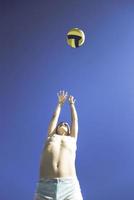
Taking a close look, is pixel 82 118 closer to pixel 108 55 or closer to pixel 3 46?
pixel 108 55

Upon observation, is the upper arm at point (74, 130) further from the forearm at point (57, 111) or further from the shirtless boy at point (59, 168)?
the forearm at point (57, 111)

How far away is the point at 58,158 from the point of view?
9.53ft

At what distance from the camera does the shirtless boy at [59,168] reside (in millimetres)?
2781

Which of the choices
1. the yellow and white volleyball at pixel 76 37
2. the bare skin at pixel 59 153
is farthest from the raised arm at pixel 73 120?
the yellow and white volleyball at pixel 76 37

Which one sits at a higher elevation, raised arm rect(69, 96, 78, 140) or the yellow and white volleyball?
the yellow and white volleyball

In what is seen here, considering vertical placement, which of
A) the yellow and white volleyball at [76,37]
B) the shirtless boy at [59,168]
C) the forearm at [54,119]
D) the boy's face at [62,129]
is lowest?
the shirtless boy at [59,168]

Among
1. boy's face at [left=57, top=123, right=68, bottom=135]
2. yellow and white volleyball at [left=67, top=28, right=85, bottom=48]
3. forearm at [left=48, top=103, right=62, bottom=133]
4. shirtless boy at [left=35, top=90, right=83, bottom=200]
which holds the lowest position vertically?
shirtless boy at [left=35, top=90, right=83, bottom=200]

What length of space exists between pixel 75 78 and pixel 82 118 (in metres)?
0.37

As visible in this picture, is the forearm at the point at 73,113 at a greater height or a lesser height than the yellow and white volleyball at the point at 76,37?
lesser

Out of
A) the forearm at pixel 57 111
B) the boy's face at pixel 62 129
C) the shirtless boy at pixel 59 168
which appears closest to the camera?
the shirtless boy at pixel 59 168

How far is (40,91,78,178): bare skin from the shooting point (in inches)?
113

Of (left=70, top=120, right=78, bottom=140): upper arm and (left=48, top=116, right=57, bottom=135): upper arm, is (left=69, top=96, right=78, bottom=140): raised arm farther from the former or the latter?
(left=48, top=116, right=57, bottom=135): upper arm

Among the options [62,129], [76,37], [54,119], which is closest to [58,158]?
[62,129]

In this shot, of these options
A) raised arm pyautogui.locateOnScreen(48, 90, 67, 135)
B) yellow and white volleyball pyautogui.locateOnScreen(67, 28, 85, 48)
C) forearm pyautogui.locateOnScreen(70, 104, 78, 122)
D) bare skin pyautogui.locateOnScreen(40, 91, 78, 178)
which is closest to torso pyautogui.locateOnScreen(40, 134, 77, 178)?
bare skin pyautogui.locateOnScreen(40, 91, 78, 178)
